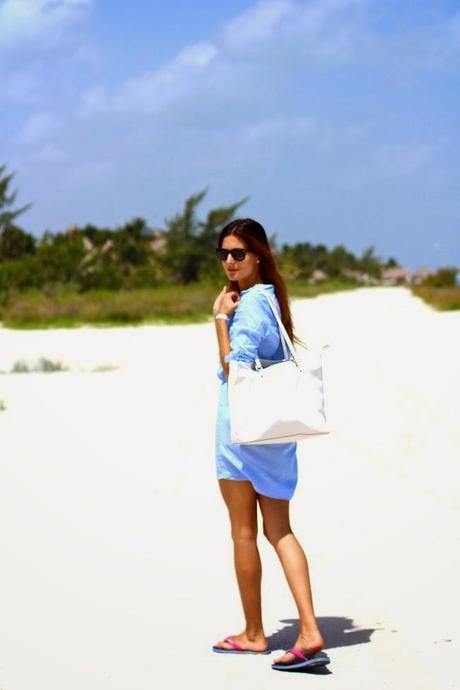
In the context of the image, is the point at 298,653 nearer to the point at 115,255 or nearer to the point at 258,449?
the point at 258,449

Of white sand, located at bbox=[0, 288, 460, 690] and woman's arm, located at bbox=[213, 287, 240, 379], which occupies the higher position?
woman's arm, located at bbox=[213, 287, 240, 379]

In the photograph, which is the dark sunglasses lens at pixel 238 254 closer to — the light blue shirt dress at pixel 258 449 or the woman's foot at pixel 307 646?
the light blue shirt dress at pixel 258 449

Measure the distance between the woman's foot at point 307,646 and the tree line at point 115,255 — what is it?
26.9 m

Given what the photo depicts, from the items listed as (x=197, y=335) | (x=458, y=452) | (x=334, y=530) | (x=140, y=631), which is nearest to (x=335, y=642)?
(x=140, y=631)

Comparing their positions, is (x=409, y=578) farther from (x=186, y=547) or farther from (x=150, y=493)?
(x=150, y=493)

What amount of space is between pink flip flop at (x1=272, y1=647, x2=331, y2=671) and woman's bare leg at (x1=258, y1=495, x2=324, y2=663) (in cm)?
1

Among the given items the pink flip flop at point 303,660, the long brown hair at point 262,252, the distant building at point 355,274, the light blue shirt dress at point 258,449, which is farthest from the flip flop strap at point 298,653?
the distant building at point 355,274

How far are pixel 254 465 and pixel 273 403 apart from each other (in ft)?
1.05

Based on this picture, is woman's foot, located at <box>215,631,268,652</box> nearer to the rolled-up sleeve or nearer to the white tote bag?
the white tote bag

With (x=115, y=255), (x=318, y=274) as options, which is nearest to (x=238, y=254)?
(x=115, y=255)

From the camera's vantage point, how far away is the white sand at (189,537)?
193 inches

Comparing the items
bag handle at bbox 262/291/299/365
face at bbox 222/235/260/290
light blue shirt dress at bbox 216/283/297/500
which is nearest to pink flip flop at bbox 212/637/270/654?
light blue shirt dress at bbox 216/283/297/500

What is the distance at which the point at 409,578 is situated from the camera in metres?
6.16

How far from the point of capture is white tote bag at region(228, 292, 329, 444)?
445 centimetres
